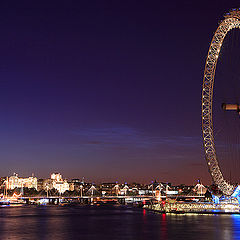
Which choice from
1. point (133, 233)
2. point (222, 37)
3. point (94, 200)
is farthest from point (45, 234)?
point (94, 200)

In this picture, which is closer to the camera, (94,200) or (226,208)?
(226,208)

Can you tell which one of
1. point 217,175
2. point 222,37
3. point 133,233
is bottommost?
point 133,233

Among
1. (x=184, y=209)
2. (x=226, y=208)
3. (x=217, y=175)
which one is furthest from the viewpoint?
(x=184, y=209)

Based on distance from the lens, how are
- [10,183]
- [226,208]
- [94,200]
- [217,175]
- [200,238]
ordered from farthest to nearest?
[10,183] → [94,200] → [226,208] → [217,175] → [200,238]

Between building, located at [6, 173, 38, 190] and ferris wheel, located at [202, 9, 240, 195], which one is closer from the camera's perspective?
ferris wheel, located at [202, 9, 240, 195]

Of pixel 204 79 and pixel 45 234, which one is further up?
pixel 204 79

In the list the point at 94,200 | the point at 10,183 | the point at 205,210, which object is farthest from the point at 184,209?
the point at 10,183

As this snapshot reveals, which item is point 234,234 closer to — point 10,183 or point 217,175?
point 217,175

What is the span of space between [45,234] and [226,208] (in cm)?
2521

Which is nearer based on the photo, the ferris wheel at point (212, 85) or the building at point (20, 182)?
the ferris wheel at point (212, 85)

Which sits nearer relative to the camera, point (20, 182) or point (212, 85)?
point (212, 85)

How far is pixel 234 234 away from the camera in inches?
1211

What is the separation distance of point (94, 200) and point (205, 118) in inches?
5419

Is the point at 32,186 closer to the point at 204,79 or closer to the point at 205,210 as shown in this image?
the point at 205,210
